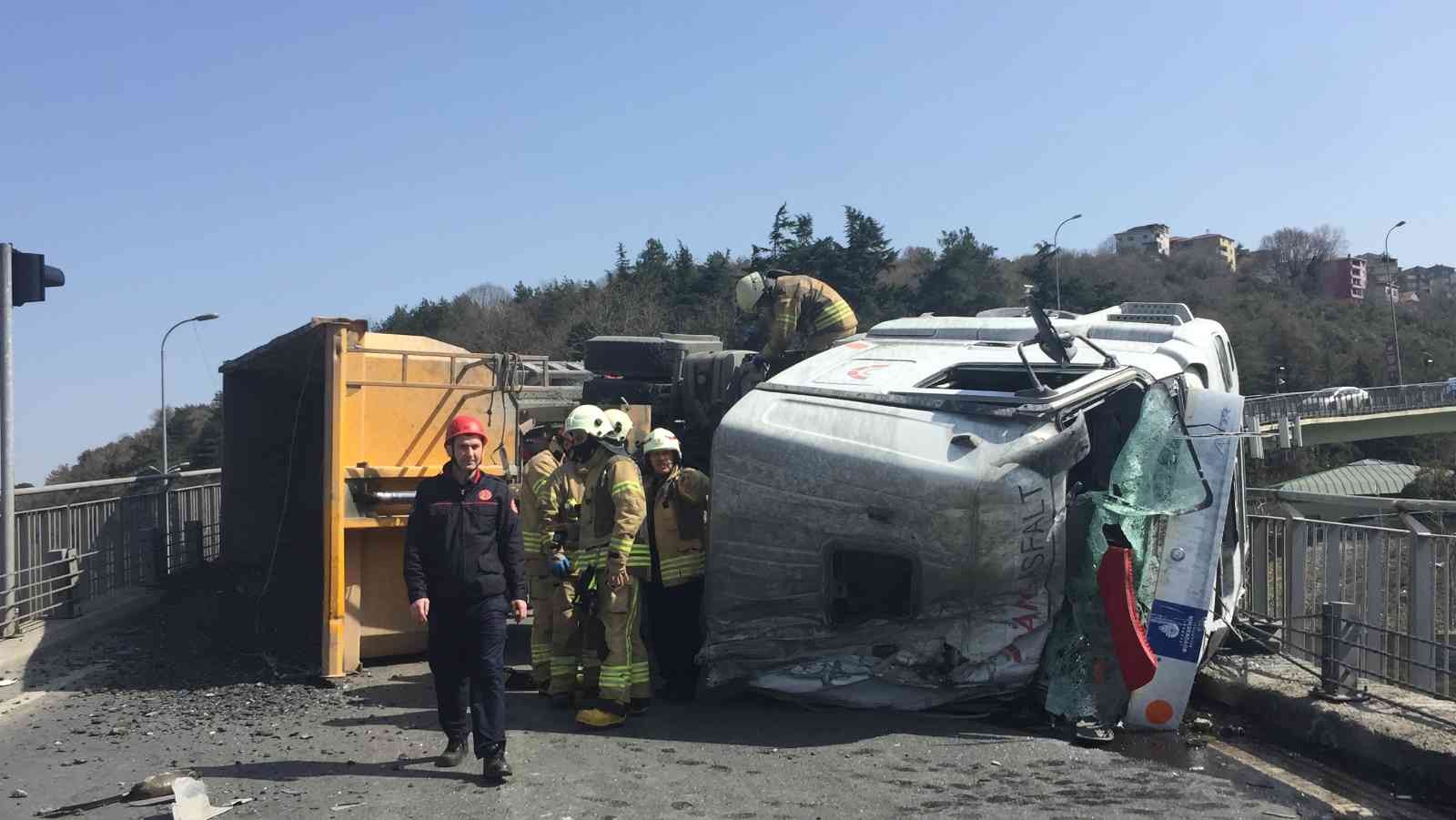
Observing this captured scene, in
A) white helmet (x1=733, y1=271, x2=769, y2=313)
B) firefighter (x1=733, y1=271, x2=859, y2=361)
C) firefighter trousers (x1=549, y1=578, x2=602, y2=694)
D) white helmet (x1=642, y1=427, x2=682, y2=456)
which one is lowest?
firefighter trousers (x1=549, y1=578, x2=602, y2=694)

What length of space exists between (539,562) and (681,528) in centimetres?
87

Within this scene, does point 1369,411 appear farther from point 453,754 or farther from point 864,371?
point 453,754

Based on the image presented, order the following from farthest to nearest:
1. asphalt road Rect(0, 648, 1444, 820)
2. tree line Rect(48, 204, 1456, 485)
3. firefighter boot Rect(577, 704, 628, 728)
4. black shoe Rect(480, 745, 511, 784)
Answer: tree line Rect(48, 204, 1456, 485) → firefighter boot Rect(577, 704, 628, 728) → black shoe Rect(480, 745, 511, 784) → asphalt road Rect(0, 648, 1444, 820)

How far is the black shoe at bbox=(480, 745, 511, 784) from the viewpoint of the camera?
5453 millimetres

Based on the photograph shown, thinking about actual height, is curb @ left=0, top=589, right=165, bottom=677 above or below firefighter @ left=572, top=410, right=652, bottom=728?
below

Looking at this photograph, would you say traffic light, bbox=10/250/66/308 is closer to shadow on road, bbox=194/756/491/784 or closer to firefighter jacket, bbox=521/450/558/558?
firefighter jacket, bbox=521/450/558/558

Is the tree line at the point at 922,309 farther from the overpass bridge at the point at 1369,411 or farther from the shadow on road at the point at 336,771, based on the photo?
the shadow on road at the point at 336,771

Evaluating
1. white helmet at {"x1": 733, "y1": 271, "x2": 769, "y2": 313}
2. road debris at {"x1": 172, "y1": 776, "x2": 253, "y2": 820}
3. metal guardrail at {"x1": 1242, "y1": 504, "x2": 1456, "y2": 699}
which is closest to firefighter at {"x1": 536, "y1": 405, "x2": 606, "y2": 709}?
road debris at {"x1": 172, "y1": 776, "x2": 253, "y2": 820}

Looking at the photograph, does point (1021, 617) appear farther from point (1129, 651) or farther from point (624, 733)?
point (624, 733)

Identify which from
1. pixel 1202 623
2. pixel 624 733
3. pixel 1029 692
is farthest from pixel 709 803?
pixel 1202 623

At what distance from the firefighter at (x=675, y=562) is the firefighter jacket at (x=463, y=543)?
1350mm

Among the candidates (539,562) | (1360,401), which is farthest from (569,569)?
(1360,401)

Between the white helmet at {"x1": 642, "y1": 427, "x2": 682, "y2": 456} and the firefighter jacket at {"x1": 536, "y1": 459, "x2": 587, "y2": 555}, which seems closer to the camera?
the firefighter jacket at {"x1": 536, "y1": 459, "x2": 587, "y2": 555}

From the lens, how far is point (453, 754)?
225 inches
